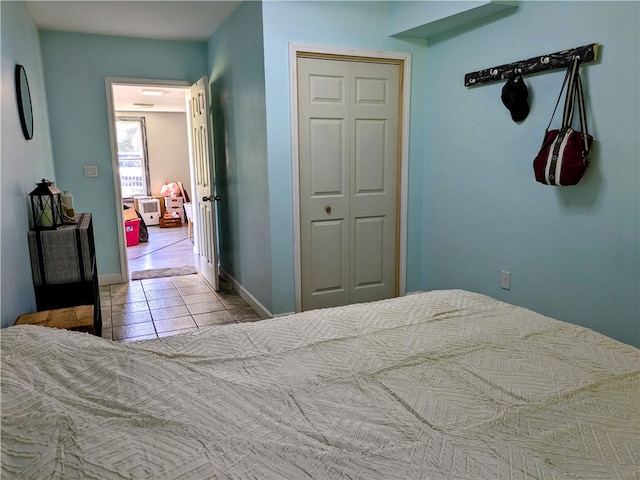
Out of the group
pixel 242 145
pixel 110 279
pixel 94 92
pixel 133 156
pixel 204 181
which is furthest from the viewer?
pixel 133 156

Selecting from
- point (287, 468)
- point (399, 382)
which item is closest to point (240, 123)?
point (399, 382)

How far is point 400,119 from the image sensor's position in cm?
370

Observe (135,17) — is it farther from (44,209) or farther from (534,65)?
(534,65)

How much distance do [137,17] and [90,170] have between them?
62.3 inches

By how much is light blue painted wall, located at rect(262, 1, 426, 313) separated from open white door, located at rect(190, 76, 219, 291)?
124cm

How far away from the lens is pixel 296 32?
322 centimetres

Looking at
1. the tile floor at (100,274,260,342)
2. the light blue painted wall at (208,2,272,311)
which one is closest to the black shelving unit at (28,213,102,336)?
the tile floor at (100,274,260,342)

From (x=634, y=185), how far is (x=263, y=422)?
7.37 ft

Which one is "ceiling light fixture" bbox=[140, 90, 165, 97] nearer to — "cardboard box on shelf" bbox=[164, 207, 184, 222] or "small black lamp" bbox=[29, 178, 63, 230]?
"cardboard box on shelf" bbox=[164, 207, 184, 222]

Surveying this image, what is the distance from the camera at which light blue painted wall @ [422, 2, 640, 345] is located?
2.36m

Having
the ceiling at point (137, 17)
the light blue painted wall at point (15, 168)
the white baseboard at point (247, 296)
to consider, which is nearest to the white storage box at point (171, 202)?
the white baseboard at point (247, 296)

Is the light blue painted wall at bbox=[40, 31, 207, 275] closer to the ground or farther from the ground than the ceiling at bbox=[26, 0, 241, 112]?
closer to the ground

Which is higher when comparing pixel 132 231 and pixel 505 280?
pixel 505 280

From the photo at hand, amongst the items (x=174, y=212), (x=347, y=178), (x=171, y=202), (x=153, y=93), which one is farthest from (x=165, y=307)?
(x=171, y=202)
